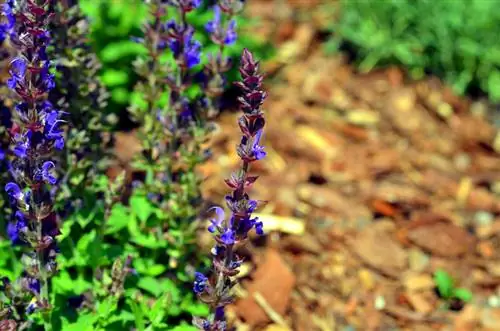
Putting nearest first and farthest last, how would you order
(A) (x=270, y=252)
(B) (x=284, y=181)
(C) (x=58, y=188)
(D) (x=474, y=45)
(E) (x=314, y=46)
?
(C) (x=58, y=188) → (A) (x=270, y=252) → (B) (x=284, y=181) → (D) (x=474, y=45) → (E) (x=314, y=46)

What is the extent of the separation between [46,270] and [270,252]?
207cm

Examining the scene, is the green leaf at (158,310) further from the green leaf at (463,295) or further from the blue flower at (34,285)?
the green leaf at (463,295)

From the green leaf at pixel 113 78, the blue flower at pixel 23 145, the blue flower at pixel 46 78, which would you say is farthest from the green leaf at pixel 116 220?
the green leaf at pixel 113 78

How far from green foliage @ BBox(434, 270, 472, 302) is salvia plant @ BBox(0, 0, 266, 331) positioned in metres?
1.71

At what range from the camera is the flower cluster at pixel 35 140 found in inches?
133

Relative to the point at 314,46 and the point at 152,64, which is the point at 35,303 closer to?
the point at 152,64

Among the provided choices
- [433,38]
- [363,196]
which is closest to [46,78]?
[363,196]

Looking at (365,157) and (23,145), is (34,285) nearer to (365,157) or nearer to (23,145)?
(23,145)

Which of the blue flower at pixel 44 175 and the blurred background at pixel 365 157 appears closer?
the blue flower at pixel 44 175

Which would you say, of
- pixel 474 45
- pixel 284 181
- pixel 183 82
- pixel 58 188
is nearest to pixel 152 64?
pixel 183 82

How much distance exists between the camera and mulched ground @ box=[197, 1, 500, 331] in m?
5.58

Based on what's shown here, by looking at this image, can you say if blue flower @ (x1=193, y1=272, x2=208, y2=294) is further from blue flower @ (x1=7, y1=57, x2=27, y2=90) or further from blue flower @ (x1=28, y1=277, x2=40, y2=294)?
blue flower @ (x1=7, y1=57, x2=27, y2=90)

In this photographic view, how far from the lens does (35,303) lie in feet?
13.1

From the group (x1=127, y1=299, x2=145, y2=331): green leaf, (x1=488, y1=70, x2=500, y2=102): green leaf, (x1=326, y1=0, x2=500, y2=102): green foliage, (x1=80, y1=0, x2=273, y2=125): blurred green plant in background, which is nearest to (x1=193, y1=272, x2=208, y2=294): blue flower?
(x1=127, y1=299, x2=145, y2=331): green leaf
